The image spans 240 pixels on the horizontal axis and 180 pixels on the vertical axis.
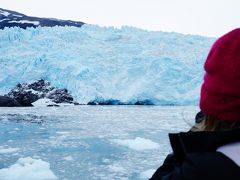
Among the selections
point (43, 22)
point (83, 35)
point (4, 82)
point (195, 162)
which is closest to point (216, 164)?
point (195, 162)

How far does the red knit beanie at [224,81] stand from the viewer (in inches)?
24.3

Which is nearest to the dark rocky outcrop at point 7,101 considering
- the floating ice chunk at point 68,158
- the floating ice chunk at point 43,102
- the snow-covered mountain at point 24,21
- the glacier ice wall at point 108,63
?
the glacier ice wall at point 108,63

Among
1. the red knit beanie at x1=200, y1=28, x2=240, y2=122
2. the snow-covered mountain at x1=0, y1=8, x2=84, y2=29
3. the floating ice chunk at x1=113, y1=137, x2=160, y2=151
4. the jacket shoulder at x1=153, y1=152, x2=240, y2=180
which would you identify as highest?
the red knit beanie at x1=200, y1=28, x2=240, y2=122

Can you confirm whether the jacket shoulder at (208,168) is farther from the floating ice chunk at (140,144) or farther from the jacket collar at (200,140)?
the floating ice chunk at (140,144)

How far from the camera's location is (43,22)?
1287 inches

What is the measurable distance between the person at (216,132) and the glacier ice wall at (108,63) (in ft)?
56.0

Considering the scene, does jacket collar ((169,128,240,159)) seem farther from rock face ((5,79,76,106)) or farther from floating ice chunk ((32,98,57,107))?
floating ice chunk ((32,98,57,107))

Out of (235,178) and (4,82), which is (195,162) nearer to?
(235,178)

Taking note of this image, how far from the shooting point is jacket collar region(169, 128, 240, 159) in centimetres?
58

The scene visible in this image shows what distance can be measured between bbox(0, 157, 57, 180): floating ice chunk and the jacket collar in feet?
13.6

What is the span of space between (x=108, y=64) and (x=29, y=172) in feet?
47.8

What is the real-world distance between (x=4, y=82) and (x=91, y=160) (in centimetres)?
1528

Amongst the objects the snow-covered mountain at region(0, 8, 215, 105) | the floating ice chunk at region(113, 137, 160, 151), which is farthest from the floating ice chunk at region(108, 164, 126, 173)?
the snow-covered mountain at region(0, 8, 215, 105)

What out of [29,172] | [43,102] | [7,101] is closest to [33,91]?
[43,102]
